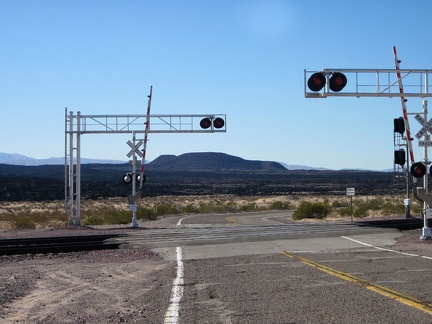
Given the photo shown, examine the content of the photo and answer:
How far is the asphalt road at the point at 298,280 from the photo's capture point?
8.43 metres

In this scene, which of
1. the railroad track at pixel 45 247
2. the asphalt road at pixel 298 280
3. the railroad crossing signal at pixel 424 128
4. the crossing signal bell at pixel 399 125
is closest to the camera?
the asphalt road at pixel 298 280

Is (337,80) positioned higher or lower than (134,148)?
higher

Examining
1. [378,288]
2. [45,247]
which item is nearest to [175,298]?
[378,288]

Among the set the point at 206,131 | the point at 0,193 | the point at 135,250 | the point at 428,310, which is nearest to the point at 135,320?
the point at 428,310

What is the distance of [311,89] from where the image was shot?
1977 cm

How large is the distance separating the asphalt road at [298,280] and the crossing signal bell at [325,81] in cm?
499

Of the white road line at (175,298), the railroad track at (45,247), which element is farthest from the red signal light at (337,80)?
the white road line at (175,298)

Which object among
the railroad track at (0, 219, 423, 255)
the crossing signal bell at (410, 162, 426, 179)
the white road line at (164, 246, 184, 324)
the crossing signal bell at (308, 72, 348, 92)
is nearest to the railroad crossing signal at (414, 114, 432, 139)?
the crossing signal bell at (410, 162, 426, 179)

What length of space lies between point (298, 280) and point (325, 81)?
988 centimetres

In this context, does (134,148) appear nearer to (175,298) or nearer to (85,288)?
(85,288)

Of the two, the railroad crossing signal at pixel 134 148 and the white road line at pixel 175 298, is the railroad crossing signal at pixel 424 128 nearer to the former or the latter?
the white road line at pixel 175 298

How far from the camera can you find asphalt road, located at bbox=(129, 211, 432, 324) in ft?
27.6

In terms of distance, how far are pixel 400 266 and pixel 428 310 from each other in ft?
16.6

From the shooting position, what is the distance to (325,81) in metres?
19.8
